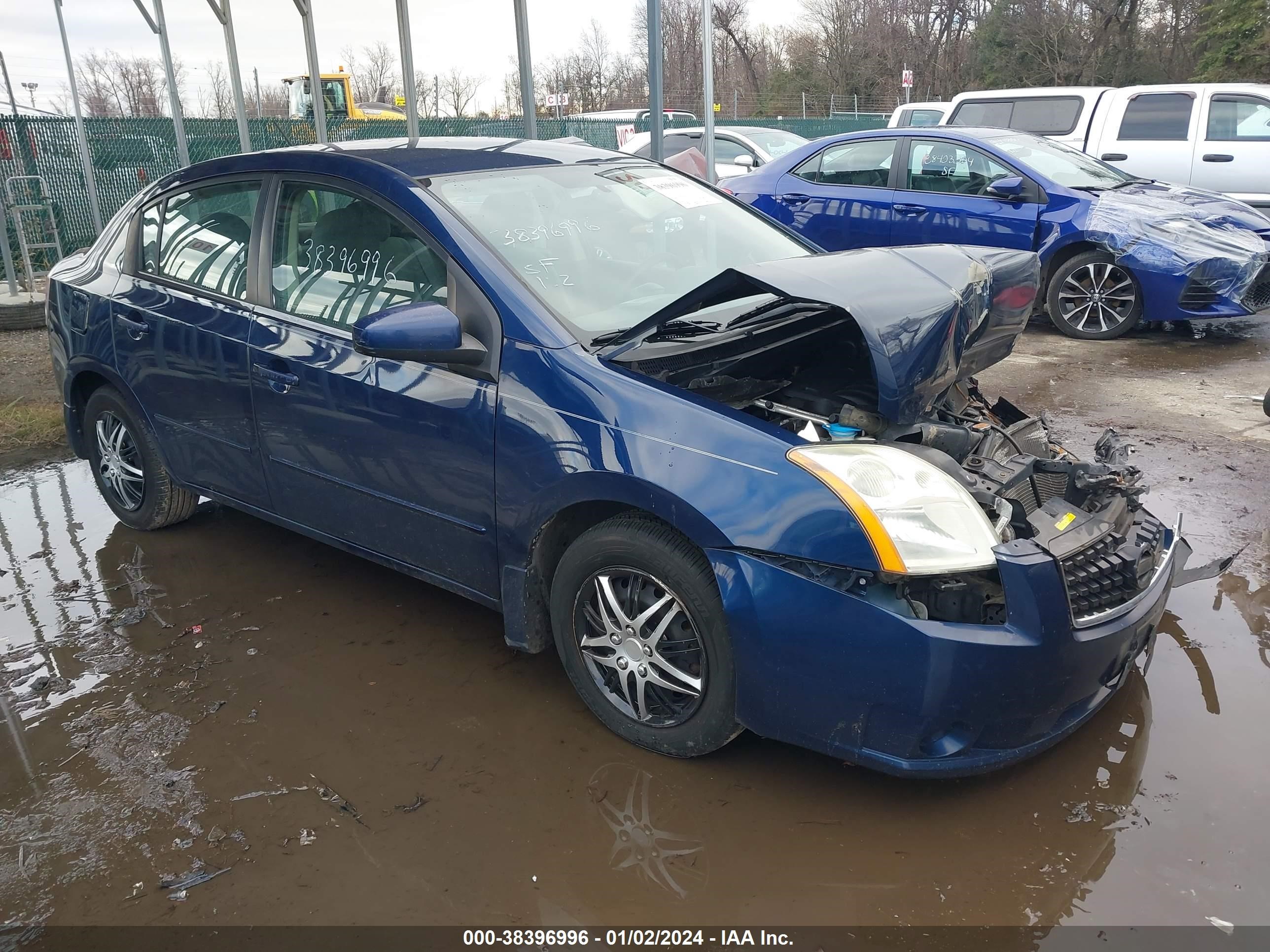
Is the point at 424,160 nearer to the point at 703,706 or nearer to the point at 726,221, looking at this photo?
the point at 726,221

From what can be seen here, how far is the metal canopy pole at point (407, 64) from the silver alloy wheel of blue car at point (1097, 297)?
5.44m

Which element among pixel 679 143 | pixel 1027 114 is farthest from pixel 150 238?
pixel 679 143

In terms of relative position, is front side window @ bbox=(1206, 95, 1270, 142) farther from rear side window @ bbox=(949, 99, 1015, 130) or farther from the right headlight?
the right headlight

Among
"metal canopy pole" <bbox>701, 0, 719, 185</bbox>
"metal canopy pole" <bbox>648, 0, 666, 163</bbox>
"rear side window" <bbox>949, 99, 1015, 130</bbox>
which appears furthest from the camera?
"rear side window" <bbox>949, 99, 1015, 130</bbox>

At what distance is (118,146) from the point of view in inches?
574

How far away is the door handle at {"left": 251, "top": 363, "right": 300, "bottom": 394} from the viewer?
3510 millimetres

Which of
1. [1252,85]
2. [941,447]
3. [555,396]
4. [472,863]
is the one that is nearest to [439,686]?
[472,863]

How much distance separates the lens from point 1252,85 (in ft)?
34.3

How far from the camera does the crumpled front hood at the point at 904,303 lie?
8.54 ft

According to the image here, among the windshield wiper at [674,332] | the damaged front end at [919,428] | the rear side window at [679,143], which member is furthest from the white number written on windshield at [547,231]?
the rear side window at [679,143]

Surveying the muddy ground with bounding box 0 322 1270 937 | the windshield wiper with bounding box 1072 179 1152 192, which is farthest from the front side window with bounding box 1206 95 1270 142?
the muddy ground with bounding box 0 322 1270 937

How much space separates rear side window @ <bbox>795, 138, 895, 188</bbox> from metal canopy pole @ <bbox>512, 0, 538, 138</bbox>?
265 centimetres

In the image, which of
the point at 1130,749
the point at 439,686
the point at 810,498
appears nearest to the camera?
the point at 810,498

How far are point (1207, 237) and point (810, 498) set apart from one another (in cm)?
660
